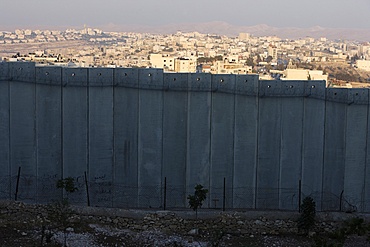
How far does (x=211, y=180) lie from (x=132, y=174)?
1.65 meters

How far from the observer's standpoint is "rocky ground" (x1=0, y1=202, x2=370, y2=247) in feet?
34.0

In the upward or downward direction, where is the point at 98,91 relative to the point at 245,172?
upward

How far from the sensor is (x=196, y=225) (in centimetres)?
1115

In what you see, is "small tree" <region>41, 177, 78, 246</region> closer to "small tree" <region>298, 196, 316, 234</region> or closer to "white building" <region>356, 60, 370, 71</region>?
"small tree" <region>298, 196, 316, 234</region>

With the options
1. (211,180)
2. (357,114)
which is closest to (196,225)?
(211,180)

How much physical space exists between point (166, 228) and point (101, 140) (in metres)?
2.41

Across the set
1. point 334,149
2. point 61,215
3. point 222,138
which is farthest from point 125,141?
point 334,149

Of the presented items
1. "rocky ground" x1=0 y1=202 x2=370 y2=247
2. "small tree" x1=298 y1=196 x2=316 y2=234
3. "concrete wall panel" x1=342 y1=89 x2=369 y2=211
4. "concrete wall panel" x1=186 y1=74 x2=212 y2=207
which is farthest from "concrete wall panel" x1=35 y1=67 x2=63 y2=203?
"concrete wall panel" x1=342 y1=89 x2=369 y2=211

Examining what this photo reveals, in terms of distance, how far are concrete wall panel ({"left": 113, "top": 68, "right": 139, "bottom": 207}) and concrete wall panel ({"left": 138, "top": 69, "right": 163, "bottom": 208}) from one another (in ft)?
0.36

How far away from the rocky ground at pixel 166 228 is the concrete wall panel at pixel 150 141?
2.90 feet

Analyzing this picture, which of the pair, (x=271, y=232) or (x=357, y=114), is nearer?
(x=271, y=232)

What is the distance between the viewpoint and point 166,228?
11.2m

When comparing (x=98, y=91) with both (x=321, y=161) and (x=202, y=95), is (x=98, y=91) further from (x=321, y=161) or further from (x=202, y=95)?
(x=321, y=161)

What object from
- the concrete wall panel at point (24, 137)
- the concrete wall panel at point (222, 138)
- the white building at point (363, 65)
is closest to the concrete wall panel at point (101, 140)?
the concrete wall panel at point (24, 137)
